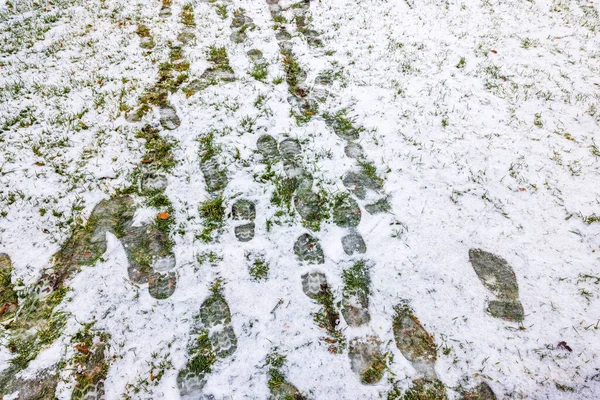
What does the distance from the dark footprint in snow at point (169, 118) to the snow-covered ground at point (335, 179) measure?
0.30 feet

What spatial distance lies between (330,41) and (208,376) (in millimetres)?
5078

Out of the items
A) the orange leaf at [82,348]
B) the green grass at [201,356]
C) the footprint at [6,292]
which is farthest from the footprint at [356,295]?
the footprint at [6,292]

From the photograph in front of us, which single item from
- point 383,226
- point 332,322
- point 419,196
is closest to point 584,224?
point 419,196

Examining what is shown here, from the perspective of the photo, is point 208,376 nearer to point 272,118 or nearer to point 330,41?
point 272,118

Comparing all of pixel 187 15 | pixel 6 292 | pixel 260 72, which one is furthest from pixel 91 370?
pixel 187 15

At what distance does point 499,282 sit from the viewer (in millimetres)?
2814

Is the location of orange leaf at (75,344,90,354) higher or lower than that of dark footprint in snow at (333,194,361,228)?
lower

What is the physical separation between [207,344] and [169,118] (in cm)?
294

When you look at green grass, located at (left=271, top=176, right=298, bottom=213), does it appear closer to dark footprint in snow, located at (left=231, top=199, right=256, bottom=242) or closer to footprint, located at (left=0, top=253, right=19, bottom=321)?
dark footprint in snow, located at (left=231, top=199, right=256, bottom=242)

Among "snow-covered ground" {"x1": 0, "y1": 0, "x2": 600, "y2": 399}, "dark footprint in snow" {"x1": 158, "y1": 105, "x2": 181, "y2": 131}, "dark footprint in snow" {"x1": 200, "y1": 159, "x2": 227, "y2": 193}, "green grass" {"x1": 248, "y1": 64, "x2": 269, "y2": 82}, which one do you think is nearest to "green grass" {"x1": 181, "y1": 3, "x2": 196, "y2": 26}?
"snow-covered ground" {"x1": 0, "y1": 0, "x2": 600, "y2": 399}

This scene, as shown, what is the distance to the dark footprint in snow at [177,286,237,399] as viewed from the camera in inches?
91.4

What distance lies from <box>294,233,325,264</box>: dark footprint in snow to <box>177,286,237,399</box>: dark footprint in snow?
81 centimetres

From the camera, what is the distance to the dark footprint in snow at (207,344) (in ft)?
7.61

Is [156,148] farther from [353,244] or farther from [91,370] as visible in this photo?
[353,244]
